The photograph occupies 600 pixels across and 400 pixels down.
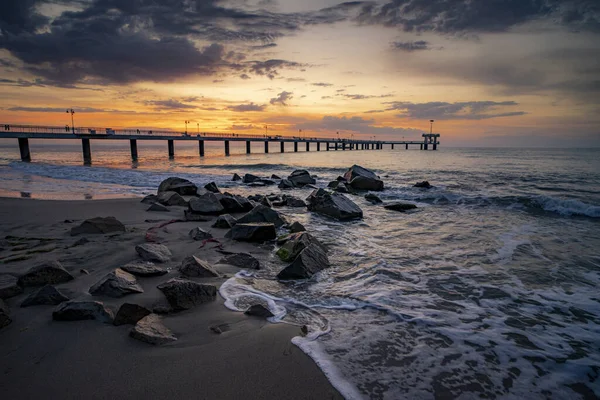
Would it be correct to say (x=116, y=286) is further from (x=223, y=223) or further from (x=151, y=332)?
(x=223, y=223)

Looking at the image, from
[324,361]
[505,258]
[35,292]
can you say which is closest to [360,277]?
[324,361]

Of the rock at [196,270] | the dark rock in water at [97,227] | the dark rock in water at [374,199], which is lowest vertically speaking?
the dark rock in water at [374,199]

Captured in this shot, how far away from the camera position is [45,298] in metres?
3.41

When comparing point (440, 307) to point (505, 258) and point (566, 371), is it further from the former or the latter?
point (505, 258)

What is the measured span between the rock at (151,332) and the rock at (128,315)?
0.10 meters

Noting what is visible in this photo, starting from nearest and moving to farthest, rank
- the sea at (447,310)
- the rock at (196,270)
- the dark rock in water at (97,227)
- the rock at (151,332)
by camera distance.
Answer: the sea at (447,310) → the rock at (151,332) → the rock at (196,270) → the dark rock in water at (97,227)

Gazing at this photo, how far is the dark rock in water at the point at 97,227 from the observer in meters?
6.43

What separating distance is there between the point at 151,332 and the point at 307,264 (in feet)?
8.63

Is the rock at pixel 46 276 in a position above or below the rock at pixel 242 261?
above

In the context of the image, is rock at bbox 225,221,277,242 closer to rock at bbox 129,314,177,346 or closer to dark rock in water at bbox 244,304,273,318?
dark rock in water at bbox 244,304,273,318

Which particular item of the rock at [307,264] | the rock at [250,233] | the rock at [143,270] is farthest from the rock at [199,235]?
the rock at [307,264]

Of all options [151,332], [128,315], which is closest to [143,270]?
[128,315]

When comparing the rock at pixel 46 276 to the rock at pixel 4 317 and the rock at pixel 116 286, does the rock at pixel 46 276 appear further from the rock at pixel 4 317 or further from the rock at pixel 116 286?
the rock at pixel 4 317

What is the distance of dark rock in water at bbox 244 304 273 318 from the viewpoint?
3.58 meters
